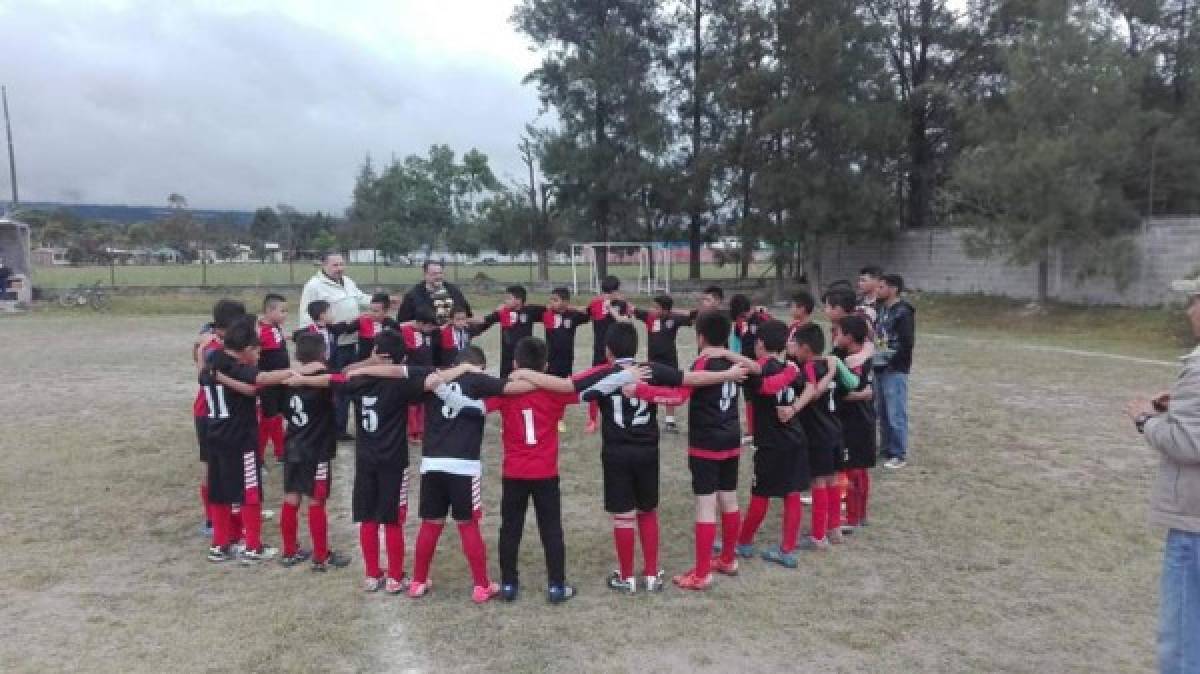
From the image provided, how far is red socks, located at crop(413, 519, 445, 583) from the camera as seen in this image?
5.22 m

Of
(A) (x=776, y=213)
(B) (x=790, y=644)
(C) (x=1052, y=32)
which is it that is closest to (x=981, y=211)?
(C) (x=1052, y=32)

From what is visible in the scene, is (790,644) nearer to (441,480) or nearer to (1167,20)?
(441,480)

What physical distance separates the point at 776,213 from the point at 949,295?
7.44 meters

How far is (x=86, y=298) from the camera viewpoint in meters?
30.1

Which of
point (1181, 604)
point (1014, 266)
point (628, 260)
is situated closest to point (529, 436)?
point (1181, 604)

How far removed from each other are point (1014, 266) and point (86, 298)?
3367 cm

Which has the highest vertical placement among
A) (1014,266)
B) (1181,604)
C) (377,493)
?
(1014,266)

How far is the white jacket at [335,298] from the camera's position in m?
9.25

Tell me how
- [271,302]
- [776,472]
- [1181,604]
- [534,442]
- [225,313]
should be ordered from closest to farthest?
[1181,604] < [534,442] < [776,472] < [225,313] < [271,302]

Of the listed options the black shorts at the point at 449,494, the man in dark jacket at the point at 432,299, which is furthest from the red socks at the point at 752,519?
the man in dark jacket at the point at 432,299

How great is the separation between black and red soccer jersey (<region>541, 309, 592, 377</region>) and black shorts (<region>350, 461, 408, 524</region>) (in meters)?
4.82

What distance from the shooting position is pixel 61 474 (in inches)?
329

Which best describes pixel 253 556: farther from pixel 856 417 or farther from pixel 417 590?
pixel 856 417

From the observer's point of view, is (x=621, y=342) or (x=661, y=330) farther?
(x=661, y=330)
